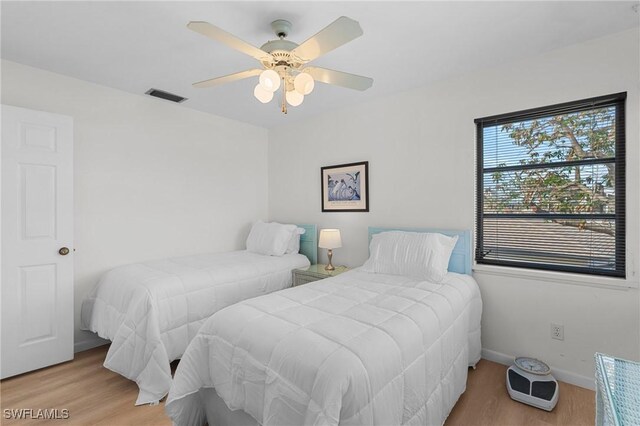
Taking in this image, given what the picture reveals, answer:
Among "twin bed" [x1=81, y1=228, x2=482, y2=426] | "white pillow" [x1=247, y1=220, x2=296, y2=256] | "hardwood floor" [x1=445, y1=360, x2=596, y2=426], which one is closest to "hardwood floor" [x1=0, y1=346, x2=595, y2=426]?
"hardwood floor" [x1=445, y1=360, x2=596, y2=426]

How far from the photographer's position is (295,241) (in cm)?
388

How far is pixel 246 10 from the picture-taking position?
5.98 ft

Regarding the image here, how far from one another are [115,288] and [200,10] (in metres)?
2.25

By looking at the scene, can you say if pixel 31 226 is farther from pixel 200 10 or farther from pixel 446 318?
pixel 446 318

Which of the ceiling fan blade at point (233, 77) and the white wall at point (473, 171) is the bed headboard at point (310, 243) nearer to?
the white wall at point (473, 171)

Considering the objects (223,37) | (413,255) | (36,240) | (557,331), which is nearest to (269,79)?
(223,37)

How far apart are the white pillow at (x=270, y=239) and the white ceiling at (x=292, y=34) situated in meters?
1.71

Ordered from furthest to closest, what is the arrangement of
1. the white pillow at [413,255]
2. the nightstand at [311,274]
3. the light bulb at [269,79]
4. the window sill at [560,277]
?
the nightstand at [311,274], the white pillow at [413,255], the window sill at [560,277], the light bulb at [269,79]

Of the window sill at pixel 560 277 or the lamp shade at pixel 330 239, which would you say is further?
the lamp shade at pixel 330 239

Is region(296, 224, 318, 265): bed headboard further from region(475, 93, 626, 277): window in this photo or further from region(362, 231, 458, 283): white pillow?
region(475, 93, 626, 277): window

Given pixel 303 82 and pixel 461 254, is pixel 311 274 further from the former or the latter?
pixel 303 82

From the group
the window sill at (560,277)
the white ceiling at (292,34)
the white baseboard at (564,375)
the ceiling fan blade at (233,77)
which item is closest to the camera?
Answer: the white ceiling at (292,34)

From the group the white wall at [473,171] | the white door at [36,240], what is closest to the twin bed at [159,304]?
the white door at [36,240]

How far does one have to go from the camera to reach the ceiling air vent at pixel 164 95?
3090 millimetres
